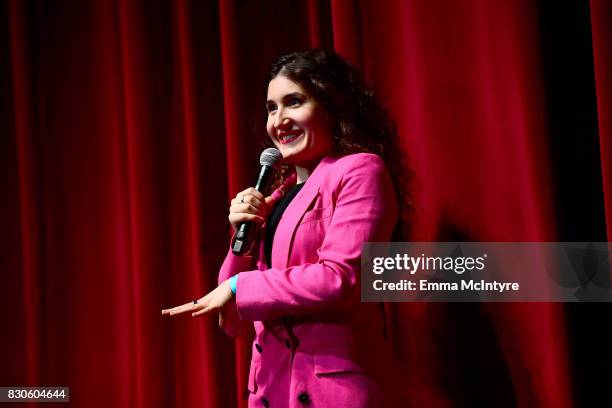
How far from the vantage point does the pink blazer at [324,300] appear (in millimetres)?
1154

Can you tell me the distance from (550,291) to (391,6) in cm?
85

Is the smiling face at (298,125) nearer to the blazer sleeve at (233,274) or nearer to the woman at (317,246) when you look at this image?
the woman at (317,246)

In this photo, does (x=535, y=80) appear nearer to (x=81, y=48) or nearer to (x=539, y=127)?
(x=539, y=127)

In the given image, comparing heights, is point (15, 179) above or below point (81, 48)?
below

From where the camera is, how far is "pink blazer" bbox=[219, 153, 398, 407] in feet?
3.79

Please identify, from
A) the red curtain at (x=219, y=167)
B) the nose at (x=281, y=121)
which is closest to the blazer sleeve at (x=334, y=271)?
the nose at (x=281, y=121)

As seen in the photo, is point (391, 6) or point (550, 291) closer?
point (550, 291)

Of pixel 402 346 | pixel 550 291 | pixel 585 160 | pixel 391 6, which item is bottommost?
pixel 402 346

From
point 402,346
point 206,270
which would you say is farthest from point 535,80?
point 206,270

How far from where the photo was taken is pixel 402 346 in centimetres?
167

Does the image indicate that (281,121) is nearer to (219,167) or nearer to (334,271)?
(334,271)

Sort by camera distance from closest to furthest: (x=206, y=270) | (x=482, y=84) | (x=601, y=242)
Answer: (x=601, y=242), (x=482, y=84), (x=206, y=270)

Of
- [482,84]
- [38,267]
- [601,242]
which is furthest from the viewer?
[38,267]

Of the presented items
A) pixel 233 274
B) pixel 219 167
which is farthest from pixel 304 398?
pixel 219 167
